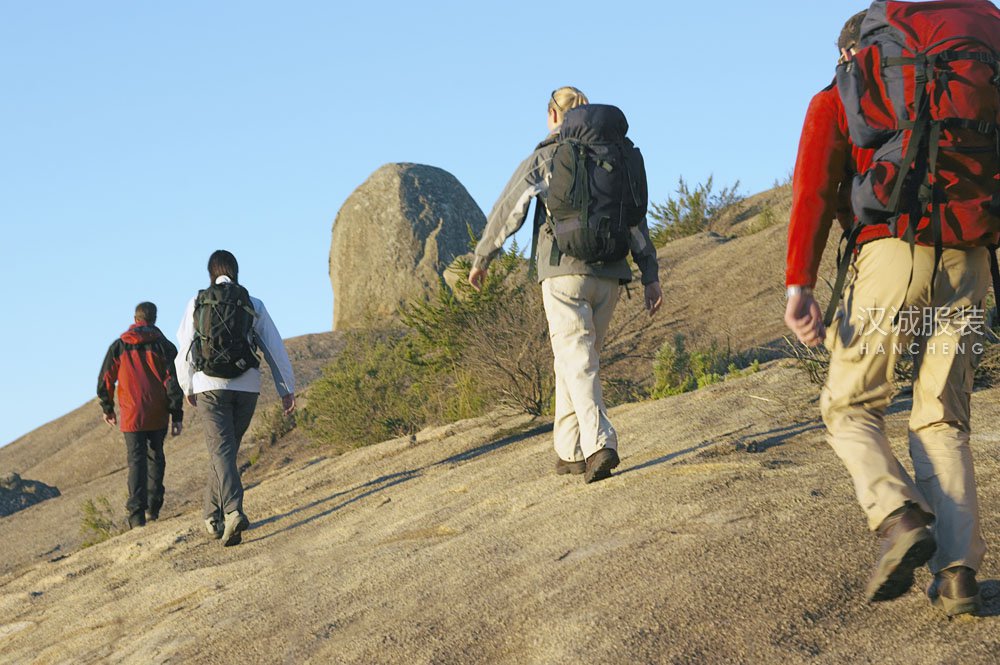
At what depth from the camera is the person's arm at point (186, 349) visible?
8.45 meters

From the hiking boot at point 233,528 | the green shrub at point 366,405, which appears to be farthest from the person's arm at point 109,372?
the green shrub at point 366,405

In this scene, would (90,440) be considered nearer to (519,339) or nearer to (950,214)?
(519,339)

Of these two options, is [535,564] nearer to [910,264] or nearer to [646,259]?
[910,264]

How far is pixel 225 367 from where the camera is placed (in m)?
8.27

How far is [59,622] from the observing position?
24.0ft

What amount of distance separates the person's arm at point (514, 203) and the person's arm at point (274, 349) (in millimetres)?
2199

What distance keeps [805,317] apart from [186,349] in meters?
5.52

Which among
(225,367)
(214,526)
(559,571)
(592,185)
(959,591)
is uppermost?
(592,185)

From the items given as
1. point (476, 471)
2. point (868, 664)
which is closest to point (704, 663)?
point (868, 664)

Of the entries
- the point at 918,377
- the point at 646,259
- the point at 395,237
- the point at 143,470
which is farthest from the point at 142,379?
the point at 395,237

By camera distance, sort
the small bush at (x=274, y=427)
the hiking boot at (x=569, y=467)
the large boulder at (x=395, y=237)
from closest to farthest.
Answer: the hiking boot at (x=569, y=467) < the small bush at (x=274, y=427) < the large boulder at (x=395, y=237)

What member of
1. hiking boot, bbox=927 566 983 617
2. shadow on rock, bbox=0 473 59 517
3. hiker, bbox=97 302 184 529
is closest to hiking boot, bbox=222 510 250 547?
hiker, bbox=97 302 184 529

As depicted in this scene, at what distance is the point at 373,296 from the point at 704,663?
24471 mm

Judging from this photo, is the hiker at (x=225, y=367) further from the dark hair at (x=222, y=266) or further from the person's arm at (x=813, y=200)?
the person's arm at (x=813, y=200)
